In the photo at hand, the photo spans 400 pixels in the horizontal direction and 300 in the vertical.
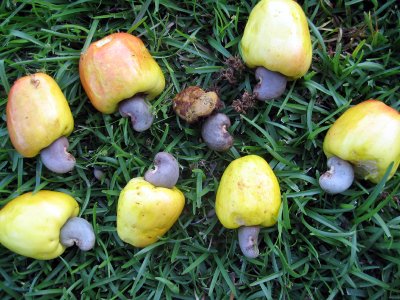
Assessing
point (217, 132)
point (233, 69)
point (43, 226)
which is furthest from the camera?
point (233, 69)

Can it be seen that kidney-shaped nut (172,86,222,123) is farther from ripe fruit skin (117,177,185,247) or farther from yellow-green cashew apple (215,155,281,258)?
ripe fruit skin (117,177,185,247)

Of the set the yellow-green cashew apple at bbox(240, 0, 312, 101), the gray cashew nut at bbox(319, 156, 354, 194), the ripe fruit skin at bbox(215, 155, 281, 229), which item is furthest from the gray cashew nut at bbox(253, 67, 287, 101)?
the gray cashew nut at bbox(319, 156, 354, 194)

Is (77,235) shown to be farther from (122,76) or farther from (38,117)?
(122,76)

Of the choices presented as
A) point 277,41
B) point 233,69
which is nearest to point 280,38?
point 277,41

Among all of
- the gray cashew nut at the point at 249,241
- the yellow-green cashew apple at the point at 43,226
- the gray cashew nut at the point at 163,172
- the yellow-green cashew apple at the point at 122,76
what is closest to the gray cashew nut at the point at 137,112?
the yellow-green cashew apple at the point at 122,76

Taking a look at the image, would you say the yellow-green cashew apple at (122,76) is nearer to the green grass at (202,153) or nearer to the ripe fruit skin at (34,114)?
the green grass at (202,153)
